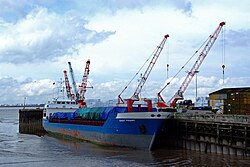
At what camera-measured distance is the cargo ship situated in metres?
42.7

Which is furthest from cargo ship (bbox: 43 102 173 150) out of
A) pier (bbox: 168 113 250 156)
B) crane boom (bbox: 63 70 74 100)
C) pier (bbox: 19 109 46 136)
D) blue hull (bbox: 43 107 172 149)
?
crane boom (bbox: 63 70 74 100)

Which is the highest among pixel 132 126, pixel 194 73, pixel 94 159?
pixel 194 73

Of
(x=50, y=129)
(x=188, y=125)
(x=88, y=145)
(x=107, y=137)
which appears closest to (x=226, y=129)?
(x=188, y=125)

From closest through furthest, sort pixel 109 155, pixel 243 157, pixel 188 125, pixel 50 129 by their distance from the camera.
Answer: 1. pixel 243 157
2. pixel 109 155
3. pixel 188 125
4. pixel 50 129

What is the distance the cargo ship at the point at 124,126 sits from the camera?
4269 cm

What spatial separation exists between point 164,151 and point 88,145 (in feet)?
42.7

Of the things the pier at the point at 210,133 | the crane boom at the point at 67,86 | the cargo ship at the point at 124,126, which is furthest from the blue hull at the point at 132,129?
the crane boom at the point at 67,86

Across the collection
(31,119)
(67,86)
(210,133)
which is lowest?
(31,119)

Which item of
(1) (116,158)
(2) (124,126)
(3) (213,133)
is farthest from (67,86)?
(3) (213,133)

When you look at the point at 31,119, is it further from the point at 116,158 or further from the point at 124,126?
the point at 116,158

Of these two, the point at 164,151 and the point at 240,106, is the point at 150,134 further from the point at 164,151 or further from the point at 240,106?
the point at 240,106

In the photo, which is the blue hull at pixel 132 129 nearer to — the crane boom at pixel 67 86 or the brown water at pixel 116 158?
the brown water at pixel 116 158

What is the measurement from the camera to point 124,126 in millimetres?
44188

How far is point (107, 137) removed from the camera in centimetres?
4694
